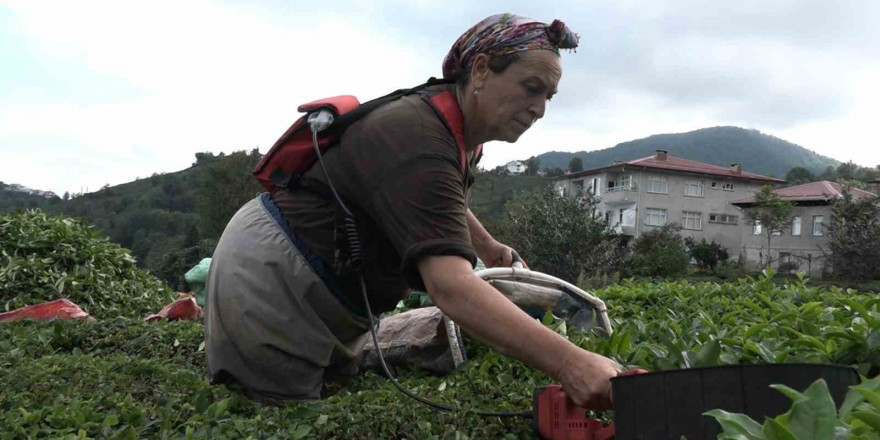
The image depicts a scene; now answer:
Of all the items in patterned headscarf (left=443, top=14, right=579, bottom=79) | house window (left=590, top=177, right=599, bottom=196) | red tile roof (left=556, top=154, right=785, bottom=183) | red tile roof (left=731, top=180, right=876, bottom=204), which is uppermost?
red tile roof (left=556, top=154, right=785, bottom=183)

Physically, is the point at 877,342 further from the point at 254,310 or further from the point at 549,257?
the point at 549,257

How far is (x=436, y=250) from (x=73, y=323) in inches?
132

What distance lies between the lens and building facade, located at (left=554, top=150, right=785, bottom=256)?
56.6m

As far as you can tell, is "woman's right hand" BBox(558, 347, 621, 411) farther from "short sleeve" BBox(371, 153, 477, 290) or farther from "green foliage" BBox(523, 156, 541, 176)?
"green foliage" BBox(523, 156, 541, 176)

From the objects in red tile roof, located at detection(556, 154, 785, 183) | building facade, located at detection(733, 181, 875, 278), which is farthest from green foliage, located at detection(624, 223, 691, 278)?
red tile roof, located at detection(556, 154, 785, 183)

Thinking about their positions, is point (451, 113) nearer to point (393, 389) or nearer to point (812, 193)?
point (393, 389)

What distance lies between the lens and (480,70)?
2562mm

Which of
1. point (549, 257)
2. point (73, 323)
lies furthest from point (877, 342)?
point (549, 257)

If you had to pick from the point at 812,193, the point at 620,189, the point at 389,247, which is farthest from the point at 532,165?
the point at 389,247

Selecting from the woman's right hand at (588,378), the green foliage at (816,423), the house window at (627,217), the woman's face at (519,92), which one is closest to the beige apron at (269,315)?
the woman's face at (519,92)

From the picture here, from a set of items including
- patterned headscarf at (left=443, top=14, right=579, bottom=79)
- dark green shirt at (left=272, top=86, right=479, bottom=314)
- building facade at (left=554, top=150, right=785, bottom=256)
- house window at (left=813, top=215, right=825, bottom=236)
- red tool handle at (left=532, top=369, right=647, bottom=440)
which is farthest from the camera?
building facade at (left=554, top=150, right=785, bottom=256)

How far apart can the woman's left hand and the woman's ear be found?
4.36 feet

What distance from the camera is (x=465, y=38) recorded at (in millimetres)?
2670

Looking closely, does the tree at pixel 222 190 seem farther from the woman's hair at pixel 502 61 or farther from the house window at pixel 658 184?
Result: the woman's hair at pixel 502 61
